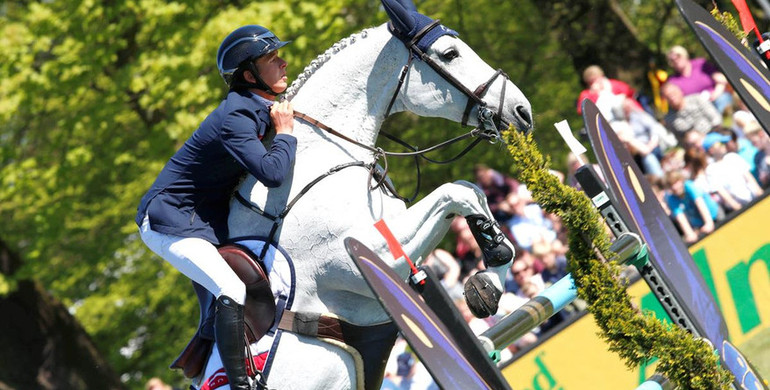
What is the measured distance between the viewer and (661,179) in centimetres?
834

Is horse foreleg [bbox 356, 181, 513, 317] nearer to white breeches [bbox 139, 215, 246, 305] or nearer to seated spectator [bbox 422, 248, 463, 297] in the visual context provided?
white breeches [bbox 139, 215, 246, 305]

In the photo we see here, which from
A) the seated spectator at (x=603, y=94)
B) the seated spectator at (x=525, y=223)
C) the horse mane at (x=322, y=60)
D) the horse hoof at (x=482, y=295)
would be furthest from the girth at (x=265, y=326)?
the seated spectator at (x=603, y=94)

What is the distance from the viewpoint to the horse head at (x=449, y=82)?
4.73 metres

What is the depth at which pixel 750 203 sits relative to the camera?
7.48 m

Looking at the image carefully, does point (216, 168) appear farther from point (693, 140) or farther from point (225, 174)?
point (693, 140)

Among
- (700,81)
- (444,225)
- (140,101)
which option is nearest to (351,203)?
(444,225)

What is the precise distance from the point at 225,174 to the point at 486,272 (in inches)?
46.6

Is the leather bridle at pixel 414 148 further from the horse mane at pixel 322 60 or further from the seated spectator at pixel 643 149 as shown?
the seated spectator at pixel 643 149

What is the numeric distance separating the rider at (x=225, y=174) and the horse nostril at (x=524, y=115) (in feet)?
3.17

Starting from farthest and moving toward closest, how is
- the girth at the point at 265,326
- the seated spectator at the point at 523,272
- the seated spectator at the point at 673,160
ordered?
the seated spectator at the point at 673,160, the seated spectator at the point at 523,272, the girth at the point at 265,326

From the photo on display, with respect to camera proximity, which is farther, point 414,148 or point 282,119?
point 414,148

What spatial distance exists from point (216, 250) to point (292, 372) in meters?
0.61

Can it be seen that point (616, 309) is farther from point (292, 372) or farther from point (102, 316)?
point (102, 316)

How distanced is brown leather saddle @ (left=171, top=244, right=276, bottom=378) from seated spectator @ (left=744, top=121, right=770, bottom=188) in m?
4.69
